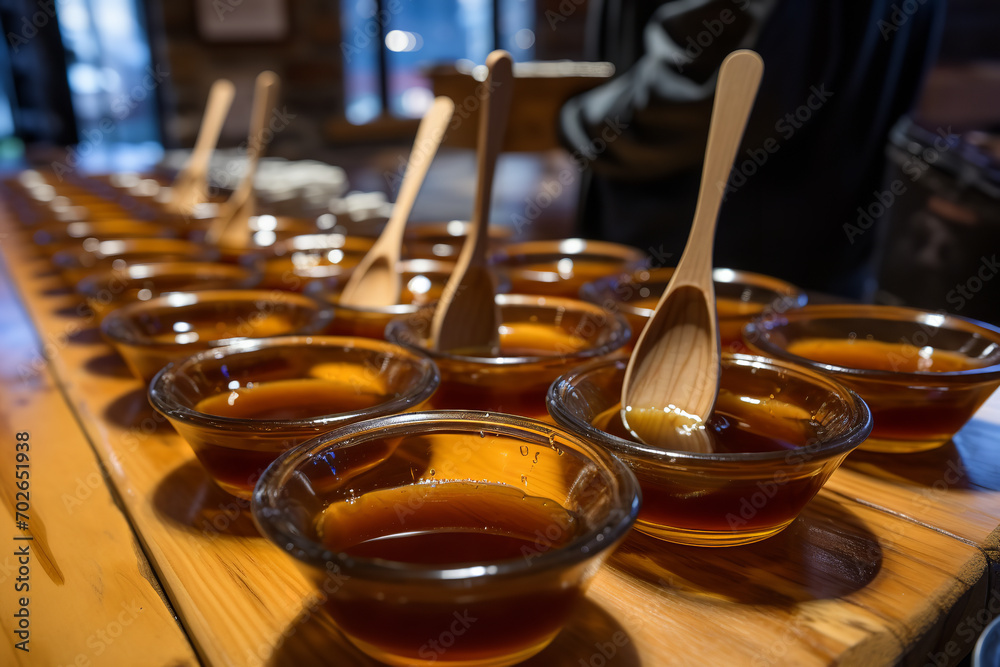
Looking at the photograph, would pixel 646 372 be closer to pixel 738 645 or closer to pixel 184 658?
pixel 738 645

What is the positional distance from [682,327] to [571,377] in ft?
0.34

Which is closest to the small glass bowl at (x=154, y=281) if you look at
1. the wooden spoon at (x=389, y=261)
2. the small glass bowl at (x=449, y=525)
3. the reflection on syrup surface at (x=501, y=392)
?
the wooden spoon at (x=389, y=261)

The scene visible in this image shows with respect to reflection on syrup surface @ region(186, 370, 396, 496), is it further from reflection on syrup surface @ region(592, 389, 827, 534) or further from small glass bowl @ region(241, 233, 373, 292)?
small glass bowl @ region(241, 233, 373, 292)

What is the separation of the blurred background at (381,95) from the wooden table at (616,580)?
3.33 ft

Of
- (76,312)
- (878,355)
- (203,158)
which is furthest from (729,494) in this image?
(203,158)

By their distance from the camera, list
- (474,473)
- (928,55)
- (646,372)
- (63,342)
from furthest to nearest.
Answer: (928,55) < (63,342) < (646,372) < (474,473)

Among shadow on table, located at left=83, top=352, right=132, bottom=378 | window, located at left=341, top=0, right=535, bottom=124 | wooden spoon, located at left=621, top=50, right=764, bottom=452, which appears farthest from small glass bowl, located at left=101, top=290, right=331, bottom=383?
window, located at left=341, top=0, right=535, bottom=124

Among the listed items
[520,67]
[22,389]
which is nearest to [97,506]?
[22,389]

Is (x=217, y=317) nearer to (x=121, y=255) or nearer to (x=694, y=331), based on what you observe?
(x=121, y=255)

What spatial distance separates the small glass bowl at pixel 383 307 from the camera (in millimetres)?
774

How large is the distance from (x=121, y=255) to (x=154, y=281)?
18 centimetres

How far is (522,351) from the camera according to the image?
2.45 ft

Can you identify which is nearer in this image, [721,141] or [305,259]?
[721,141]

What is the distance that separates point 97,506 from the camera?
0.57 m
